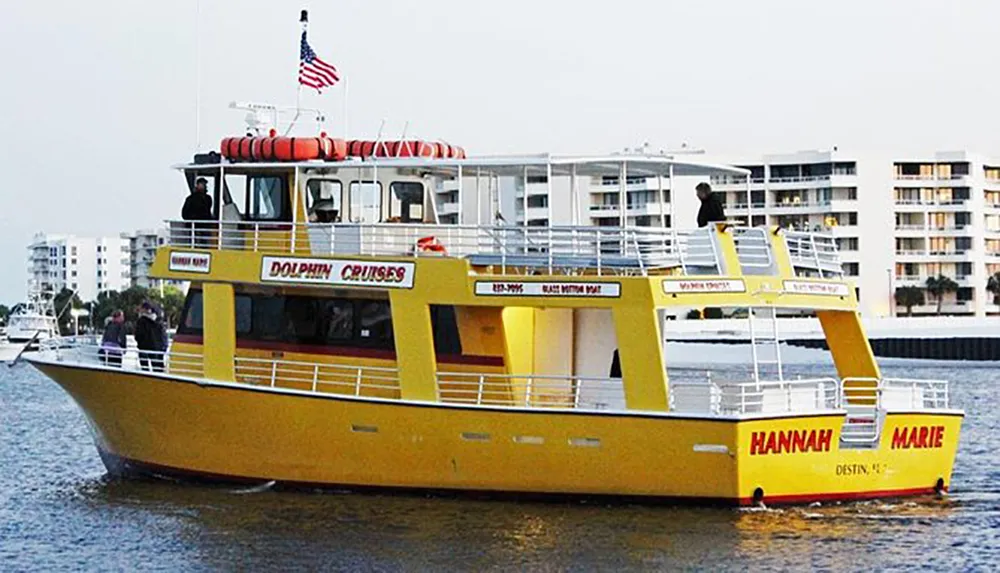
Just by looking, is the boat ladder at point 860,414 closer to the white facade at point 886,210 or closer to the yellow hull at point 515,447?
the yellow hull at point 515,447

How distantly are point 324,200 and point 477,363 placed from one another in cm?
359

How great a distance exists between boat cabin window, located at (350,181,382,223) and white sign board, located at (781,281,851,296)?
233 inches

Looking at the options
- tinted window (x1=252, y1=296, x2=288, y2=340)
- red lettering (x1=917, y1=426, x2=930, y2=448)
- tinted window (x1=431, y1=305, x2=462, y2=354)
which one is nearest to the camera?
red lettering (x1=917, y1=426, x2=930, y2=448)

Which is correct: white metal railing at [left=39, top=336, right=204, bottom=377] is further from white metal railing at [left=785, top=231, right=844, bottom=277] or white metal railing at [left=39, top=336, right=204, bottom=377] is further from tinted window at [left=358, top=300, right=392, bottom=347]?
white metal railing at [left=785, top=231, right=844, bottom=277]

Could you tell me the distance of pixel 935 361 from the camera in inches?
3250

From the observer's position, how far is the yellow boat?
21500mm

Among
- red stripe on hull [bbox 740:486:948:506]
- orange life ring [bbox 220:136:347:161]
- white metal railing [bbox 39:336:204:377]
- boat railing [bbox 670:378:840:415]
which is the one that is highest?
orange life ring [bbox 220:136:347:161]

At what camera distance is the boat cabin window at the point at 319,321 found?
75.8 feet

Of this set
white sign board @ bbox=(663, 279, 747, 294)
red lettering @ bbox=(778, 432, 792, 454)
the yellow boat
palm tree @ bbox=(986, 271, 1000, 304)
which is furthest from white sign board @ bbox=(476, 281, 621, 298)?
palm tree @ bbox=(986, 271, 1000, 304)

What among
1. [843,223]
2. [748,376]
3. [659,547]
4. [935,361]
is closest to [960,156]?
[843,223]

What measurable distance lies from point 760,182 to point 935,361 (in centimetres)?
3234

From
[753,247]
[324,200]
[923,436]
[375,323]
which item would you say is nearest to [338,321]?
[375,323]

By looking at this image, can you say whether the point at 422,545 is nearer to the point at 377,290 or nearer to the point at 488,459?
the point at 488,459

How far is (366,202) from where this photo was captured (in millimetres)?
24703
